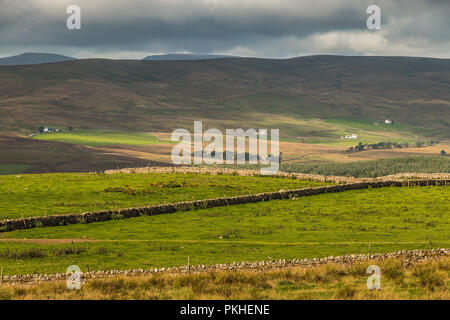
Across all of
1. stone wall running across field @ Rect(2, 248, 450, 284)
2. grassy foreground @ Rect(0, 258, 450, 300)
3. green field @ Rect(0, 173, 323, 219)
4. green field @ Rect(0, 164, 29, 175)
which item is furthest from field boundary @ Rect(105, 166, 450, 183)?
green field @ Rect(0, 164, 29, 175)

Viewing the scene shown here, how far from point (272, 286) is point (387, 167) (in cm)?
14549

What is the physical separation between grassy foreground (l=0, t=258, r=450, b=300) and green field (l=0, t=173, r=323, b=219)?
2896cm

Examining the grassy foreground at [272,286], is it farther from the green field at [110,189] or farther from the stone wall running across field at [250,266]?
the green field at [110,189]

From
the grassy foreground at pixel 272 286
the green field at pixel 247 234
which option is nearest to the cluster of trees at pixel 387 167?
the green field at pixel 247 234

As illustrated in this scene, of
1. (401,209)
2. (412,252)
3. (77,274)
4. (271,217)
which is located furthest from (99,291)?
(401,209)

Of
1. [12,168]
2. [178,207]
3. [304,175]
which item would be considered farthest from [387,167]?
[178,207]

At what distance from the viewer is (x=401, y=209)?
63281 mm

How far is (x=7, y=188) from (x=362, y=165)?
129 meters

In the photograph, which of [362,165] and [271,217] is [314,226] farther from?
[362,165]

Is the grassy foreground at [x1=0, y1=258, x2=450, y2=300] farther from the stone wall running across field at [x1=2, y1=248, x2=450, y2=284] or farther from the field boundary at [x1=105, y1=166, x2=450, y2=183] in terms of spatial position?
the field boundary at [x1=105, y1=166, x2=450, y2=183]

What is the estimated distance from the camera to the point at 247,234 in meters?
49.8

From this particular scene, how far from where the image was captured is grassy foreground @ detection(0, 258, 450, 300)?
25922mm

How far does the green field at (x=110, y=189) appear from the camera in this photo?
6219 centimetres

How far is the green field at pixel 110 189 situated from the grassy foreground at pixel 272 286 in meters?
29.0
